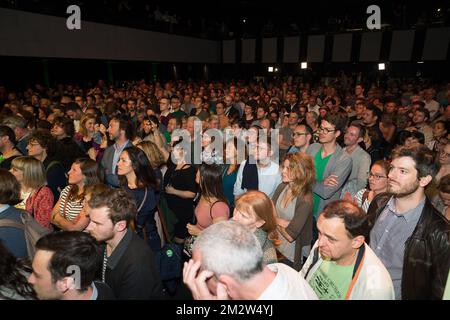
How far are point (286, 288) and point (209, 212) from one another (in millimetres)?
1496

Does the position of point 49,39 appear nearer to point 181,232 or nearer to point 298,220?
point 181,232

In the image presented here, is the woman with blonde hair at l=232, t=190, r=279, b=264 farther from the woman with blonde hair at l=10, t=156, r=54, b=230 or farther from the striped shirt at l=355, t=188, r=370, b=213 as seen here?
the woman with blonde hair at l=10, t=156, r=54, b=230

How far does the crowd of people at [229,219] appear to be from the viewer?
5.36 ft

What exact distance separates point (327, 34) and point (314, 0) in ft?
5.78

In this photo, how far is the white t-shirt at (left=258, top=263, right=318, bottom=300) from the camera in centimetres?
140

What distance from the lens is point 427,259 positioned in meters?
1.93

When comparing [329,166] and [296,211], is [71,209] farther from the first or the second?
[329,166]

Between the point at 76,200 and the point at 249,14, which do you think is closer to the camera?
the point at 76,200

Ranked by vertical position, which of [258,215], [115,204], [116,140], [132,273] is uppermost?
[116,140]

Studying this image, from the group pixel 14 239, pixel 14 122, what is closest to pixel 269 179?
pixel 14 239

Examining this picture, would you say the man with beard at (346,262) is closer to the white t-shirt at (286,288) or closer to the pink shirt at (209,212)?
the white t-shirt at (286,288)

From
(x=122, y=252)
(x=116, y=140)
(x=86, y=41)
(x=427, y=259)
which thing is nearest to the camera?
(x=427, y=259)

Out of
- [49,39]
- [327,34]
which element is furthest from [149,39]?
[327,34]

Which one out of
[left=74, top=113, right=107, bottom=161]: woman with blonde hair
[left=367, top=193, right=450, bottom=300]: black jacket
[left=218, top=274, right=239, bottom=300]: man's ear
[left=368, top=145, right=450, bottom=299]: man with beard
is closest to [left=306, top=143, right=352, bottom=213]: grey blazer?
[left=368, top=145, right=450, bottom=299]: man with beard
